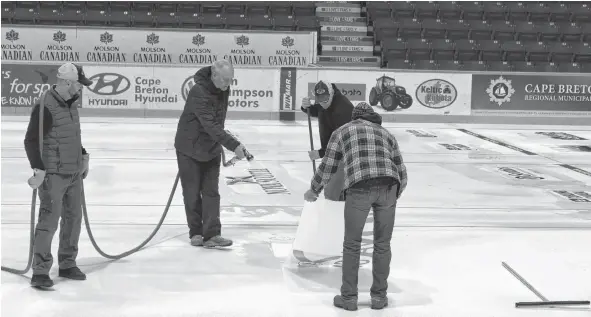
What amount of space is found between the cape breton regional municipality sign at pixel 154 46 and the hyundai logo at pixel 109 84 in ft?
5.87

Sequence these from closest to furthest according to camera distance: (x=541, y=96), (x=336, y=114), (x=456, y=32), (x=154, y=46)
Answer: (x=336, y=114) → (x=541, y=96) → (x=154, y=46) → (x=456, y=32)

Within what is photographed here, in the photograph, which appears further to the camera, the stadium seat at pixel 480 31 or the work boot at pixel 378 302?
the stadium seat at pixel 480 31

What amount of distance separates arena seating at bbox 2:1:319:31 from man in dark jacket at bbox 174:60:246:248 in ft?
50.6

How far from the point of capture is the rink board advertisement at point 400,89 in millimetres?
20359

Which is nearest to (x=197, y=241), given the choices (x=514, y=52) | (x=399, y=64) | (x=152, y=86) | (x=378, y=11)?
(x=152, y=86)

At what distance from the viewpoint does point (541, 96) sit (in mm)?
21125

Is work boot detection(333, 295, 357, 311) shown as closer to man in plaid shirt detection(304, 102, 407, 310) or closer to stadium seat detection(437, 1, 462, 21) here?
man in plaid shirt detection(304, 102, 407, 310)

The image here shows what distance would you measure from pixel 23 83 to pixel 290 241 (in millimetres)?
12691

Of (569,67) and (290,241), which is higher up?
(569,67)

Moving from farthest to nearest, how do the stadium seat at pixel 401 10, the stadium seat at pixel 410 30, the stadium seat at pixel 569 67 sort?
the stadium seat at pixel 401 10
the stadium seat at pixel 410 30
the stadium seat at pixel 569 67

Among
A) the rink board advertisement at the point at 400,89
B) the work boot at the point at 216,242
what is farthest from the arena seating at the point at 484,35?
the work boot at the point at 216,242

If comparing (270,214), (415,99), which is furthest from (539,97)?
(270,214)

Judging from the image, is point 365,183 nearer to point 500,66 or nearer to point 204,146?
point 204,146

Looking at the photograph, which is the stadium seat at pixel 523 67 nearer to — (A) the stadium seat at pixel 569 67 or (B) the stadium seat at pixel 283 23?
(A) the stadium seat at pixel 569 67
